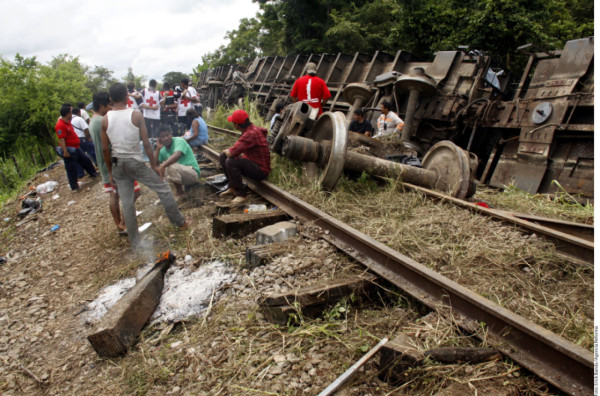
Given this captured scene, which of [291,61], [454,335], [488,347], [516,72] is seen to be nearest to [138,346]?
[454,335]

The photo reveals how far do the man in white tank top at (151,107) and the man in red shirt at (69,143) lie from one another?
1.65 meters

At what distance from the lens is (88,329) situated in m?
2.98

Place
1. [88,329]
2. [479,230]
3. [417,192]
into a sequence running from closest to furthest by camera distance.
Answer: [88,329] → [479,230] → [417,192]

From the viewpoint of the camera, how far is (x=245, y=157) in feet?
17.1

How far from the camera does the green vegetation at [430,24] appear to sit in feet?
45.5

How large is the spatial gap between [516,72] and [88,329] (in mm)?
17240

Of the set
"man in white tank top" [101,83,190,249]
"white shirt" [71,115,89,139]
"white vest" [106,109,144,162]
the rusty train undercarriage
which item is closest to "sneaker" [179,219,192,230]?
"man in white tank top" [101,83,190,249]

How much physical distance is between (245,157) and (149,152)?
138 cm

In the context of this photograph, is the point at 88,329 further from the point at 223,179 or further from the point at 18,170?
the point at 18,170

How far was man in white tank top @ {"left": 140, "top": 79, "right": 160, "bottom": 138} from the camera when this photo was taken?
8959 mm

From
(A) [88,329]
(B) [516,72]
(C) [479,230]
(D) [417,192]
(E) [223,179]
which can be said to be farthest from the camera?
(B) [516,72]

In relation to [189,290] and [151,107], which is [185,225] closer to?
[189,290]

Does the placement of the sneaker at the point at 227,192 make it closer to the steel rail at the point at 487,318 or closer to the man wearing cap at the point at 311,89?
the steel rail at the point at 487,318

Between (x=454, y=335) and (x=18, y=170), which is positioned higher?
(x=454, y=335)
